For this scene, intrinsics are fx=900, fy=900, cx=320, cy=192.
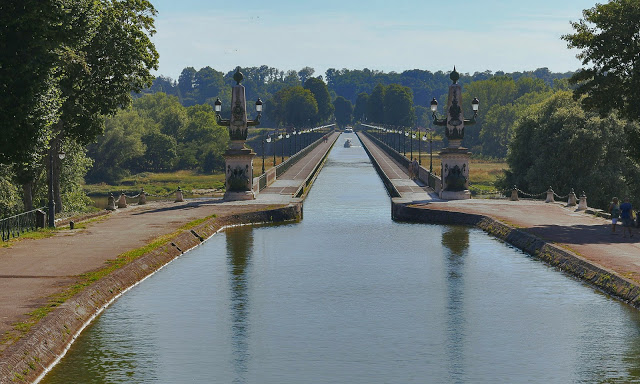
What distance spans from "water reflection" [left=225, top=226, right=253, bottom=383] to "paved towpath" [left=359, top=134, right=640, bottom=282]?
1146 centimetres

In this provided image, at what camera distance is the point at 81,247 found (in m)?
33.8

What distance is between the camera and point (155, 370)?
19391 millimetres

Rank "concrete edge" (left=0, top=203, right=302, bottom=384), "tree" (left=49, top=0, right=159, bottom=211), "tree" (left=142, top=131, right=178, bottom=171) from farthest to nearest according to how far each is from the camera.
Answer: "tree" (left=142, top=131, right=178, bottom=171) < "tree" (left=49, top=0, right=159, bottom=211) < "concrete edge" (left=0, top=203, right=302, bottom=384)

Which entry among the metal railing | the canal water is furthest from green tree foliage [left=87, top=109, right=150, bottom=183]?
the canal water

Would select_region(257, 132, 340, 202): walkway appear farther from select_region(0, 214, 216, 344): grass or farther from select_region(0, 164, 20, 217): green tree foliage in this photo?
select_region(0, 214, 216, 344): grass

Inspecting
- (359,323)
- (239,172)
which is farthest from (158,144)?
(359,323)

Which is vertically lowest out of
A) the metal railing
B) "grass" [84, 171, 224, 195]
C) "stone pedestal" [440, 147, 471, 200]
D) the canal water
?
"grass" [84, 171, 224, 195]

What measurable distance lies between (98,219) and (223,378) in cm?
2694

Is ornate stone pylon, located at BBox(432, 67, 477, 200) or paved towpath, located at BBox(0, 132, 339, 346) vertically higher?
ornate stone pylon, located at BBox(432, 67, 477, 200)

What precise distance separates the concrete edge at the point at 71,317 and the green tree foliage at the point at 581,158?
110 feet

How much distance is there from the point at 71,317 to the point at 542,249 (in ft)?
62.4

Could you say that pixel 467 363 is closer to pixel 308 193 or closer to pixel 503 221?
pixel 503 221

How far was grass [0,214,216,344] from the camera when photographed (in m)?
20.0

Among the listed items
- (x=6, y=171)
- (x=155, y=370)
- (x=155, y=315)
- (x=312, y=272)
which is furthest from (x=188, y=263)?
(x=6, y=171)
